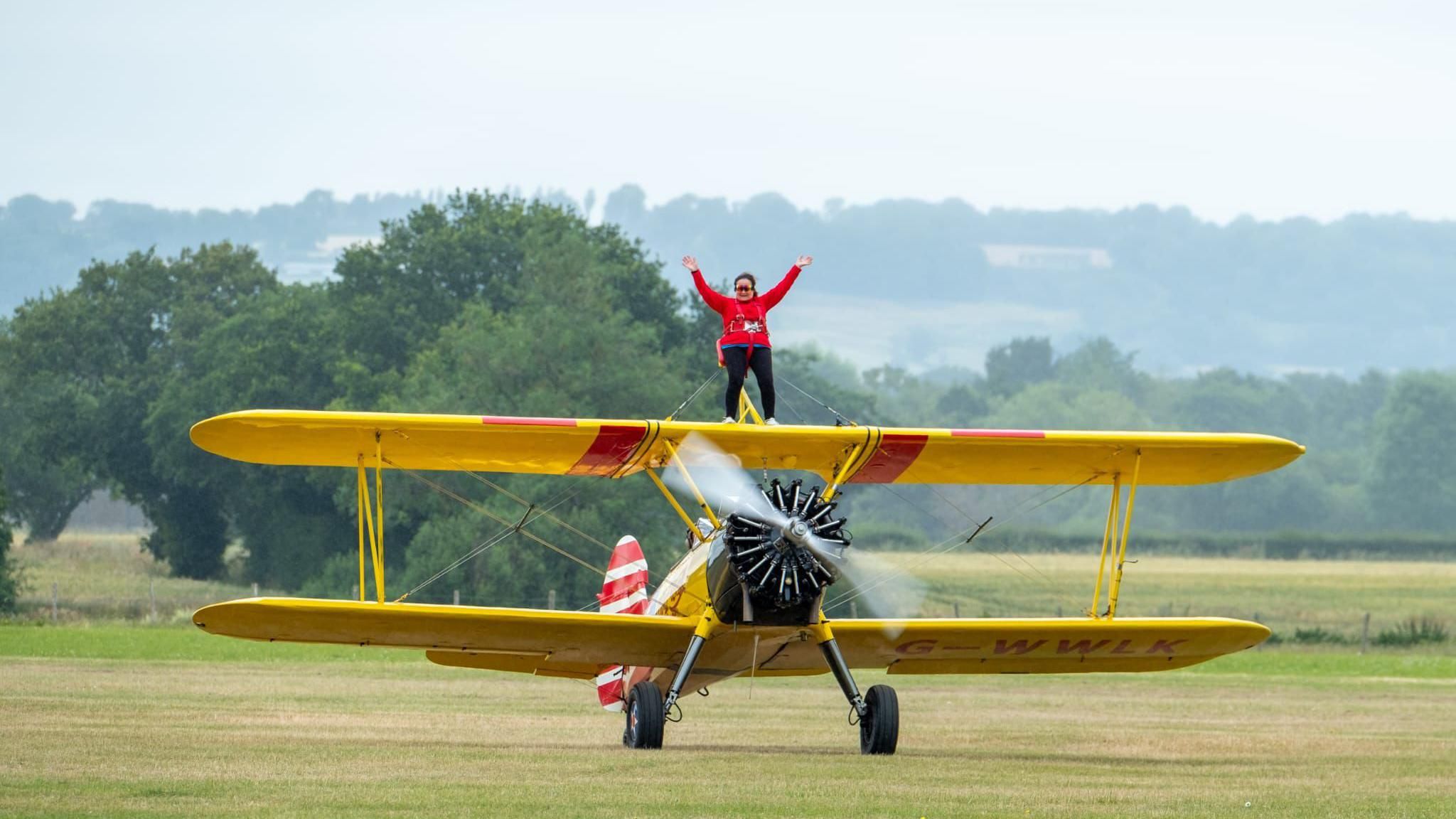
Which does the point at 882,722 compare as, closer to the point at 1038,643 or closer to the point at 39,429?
the point at 1038,643

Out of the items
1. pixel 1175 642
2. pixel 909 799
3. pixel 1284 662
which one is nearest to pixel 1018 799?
pixel 909 799

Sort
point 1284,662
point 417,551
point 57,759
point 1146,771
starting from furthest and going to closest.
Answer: point 417,551, point 1284,662, point 1146,771, point 57,759

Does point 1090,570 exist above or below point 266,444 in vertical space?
below

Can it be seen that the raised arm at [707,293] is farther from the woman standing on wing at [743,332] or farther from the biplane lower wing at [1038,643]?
the biplane lower wing at [1038,643]

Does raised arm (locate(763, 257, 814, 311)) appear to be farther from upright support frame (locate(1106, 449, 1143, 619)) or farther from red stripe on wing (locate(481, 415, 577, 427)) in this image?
upright support frame (locate(1106, 449, 1143, 619))

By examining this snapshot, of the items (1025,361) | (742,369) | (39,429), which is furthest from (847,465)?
(1025,361)

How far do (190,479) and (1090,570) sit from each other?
28.9 meters

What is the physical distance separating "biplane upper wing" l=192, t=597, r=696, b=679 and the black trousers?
1758 mm

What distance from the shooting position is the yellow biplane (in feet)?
45.0

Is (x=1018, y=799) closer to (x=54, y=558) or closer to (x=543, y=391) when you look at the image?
(x=543, y=391)

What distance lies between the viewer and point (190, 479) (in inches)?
2373

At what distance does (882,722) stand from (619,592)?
137 inches

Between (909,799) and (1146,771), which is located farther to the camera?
(1146,771)

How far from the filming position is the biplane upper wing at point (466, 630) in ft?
45.2
